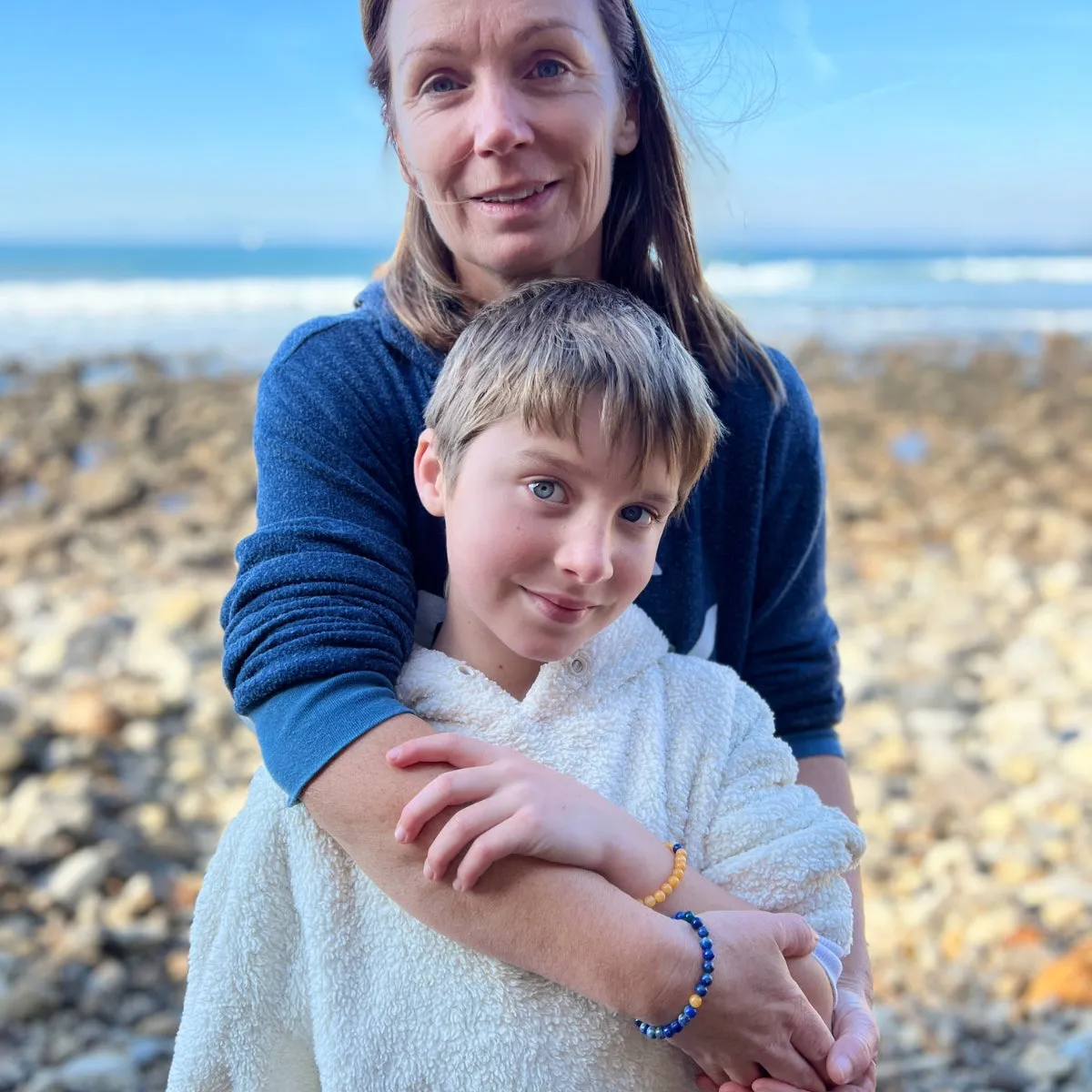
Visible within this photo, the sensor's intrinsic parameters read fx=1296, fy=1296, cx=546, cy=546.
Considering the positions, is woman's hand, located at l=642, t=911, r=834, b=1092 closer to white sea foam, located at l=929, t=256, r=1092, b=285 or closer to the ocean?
the ocean

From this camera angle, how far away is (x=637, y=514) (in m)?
1.18

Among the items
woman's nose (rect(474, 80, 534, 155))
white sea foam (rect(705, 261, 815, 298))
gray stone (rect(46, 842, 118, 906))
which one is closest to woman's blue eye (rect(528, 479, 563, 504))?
woman's nose (rect(474, 80, 534, 155))

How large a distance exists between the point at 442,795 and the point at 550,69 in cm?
71

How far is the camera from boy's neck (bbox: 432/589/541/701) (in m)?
1.25


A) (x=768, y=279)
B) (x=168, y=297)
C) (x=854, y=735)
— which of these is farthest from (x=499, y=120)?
(x=768, y=279)

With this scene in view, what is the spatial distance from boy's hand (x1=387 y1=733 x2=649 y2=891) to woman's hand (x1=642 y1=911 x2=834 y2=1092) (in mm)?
120

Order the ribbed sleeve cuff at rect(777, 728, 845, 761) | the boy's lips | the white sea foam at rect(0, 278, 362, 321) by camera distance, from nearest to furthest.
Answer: the boy's lips, the ribbed sleeve cuff at rect(777, 728, 845, 761), the white sea foam at rect(0, 278, 362, 321)

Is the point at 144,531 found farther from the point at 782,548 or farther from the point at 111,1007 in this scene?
the point at 782,548

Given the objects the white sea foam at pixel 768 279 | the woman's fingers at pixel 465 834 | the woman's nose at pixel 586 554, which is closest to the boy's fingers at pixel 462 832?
the woman's fingers at pixel 465 834

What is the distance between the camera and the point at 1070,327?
11.3 m

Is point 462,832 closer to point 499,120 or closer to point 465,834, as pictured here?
point 465,834

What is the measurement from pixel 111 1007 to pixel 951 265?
1837cm

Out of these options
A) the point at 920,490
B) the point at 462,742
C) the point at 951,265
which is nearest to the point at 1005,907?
the point at 462,742

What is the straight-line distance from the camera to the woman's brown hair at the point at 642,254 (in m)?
1.37
